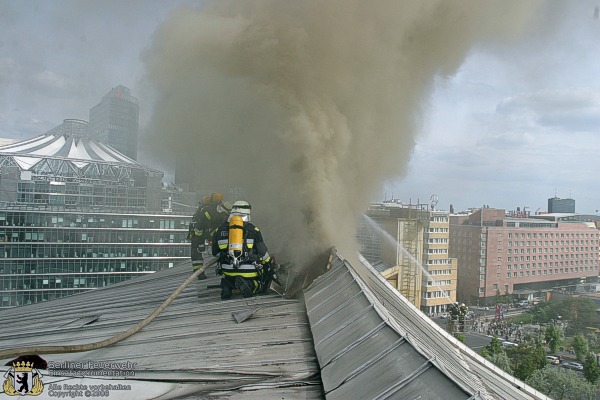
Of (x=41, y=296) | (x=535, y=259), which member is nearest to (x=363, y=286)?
(x=41, y=296)

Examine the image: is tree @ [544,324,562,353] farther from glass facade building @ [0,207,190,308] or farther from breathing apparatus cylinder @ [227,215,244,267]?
breathing apparatus cylinder @ [227,215,244,267]

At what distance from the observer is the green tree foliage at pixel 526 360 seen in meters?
21.8

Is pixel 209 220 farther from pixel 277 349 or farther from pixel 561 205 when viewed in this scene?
pixel 561 205

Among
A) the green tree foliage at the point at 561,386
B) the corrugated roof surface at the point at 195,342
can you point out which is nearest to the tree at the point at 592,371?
the green tree foliage at the point at 561,386

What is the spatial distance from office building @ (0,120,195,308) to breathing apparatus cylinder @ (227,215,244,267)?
2241 cm

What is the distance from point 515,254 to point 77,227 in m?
43.6

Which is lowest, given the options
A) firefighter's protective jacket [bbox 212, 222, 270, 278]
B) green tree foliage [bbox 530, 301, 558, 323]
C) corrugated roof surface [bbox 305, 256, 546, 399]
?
green tree foliage [bbox 530, 301, 558, 323]

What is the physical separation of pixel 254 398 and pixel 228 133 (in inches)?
244

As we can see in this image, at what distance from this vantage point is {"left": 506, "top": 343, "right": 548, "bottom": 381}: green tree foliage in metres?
21.8

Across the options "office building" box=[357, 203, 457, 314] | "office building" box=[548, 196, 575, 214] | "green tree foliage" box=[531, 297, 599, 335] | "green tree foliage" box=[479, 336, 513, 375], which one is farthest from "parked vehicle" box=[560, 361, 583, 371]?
"office building" box=[548, 196, 575, 214]

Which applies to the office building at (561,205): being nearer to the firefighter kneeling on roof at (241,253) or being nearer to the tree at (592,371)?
the tree at (592,371)

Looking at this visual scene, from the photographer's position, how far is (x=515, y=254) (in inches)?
1951

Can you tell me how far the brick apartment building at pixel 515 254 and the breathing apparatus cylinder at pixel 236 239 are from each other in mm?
46216

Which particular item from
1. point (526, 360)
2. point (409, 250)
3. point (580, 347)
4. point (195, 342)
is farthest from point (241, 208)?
point (580, 347)
